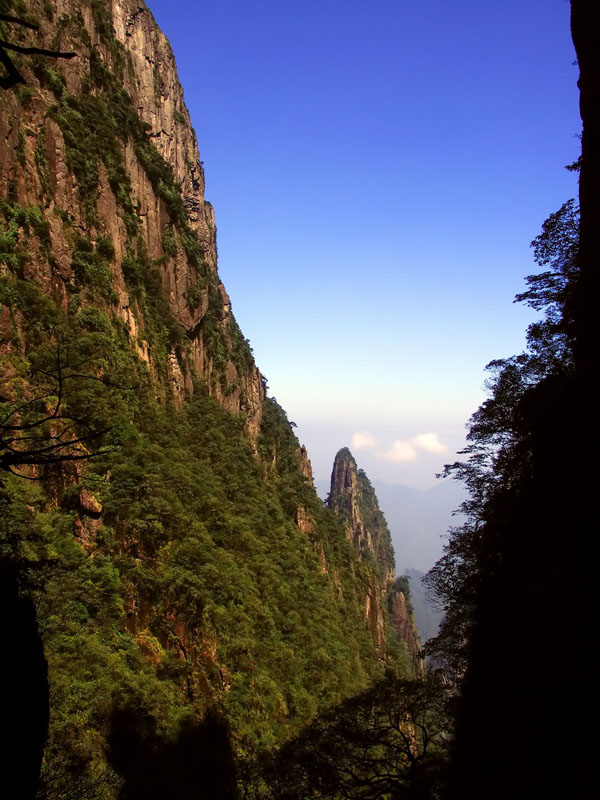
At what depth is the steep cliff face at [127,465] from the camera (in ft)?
39.0

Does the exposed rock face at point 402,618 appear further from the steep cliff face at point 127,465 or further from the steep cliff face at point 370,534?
the steep cliff face at point 127,465

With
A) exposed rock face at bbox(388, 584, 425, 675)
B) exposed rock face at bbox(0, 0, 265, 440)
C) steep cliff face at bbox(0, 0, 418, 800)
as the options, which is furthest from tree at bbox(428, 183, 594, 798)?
exposed rock face at bbox(388, 584, 425, 675)

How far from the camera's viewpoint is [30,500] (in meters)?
13.2

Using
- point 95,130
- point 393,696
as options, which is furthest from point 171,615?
point 95,130

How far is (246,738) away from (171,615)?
4762mm

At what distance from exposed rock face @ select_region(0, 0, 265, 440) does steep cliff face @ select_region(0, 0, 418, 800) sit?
0.14 meters

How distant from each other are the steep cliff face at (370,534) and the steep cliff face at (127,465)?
3945 cm

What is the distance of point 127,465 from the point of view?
17.8 meters

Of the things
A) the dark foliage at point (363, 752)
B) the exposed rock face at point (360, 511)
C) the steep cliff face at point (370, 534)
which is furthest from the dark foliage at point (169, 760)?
the exposed rock face at point (360, 511)

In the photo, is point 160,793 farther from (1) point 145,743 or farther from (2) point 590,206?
(2) point 590,206

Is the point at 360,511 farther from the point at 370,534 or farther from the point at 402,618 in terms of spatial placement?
the point at 402,618

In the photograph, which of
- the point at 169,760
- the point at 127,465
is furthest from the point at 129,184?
the point at 169,760

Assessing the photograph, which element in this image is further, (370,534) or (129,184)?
(370,534)

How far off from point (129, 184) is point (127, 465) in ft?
63.5
